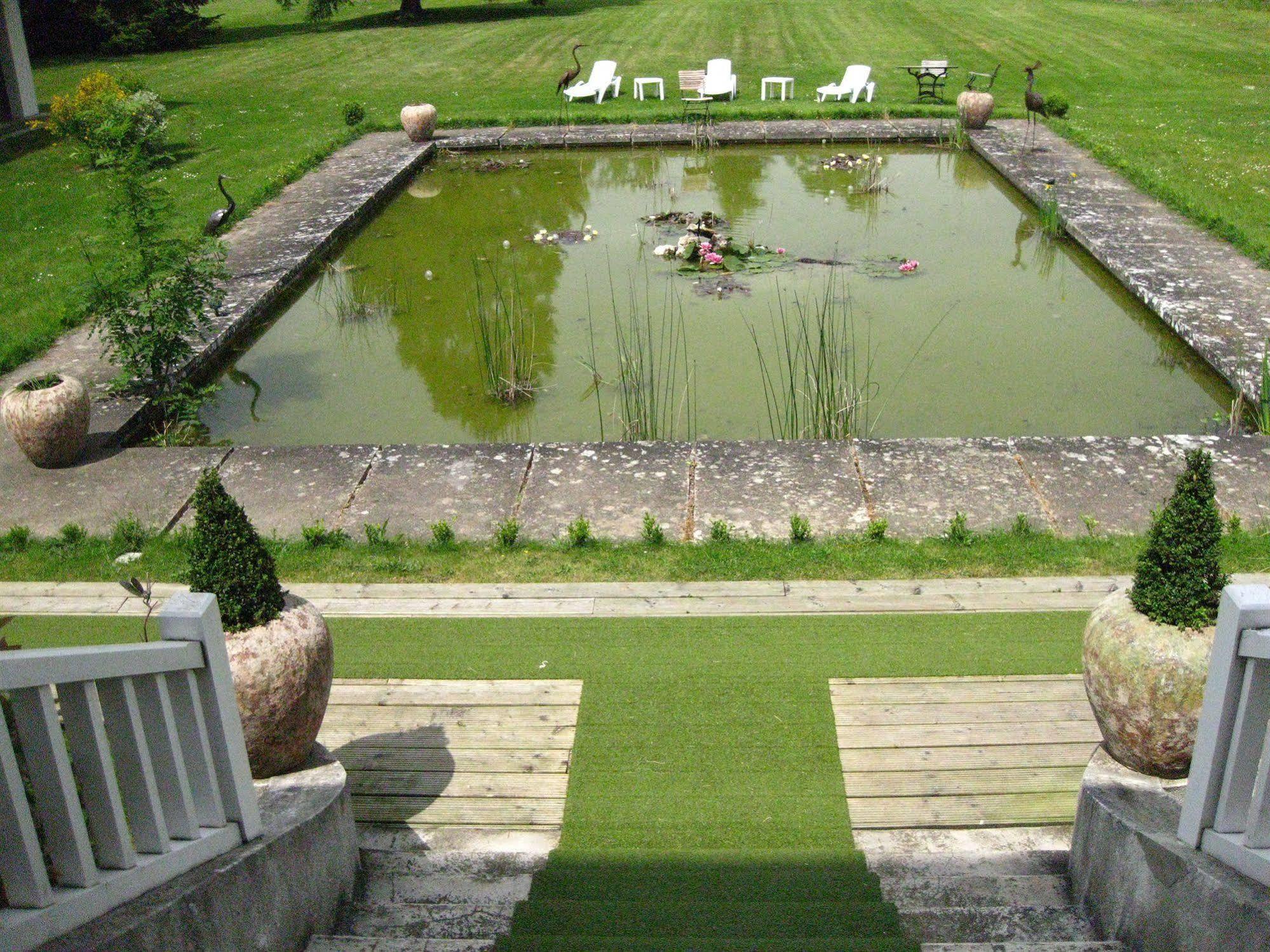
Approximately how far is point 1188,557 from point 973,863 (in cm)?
100

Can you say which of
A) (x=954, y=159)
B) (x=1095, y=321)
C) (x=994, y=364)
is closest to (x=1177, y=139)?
(x=954, y=159)

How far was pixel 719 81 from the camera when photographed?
1533 centimetres

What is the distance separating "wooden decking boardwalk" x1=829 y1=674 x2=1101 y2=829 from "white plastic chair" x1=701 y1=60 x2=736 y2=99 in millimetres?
12290

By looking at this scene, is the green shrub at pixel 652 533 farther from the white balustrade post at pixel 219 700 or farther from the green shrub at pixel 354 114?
the green shrub at pixel 354 114

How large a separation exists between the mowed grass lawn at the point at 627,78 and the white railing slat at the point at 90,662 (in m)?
5.78

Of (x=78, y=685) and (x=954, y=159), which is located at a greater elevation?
(x=78, y=685)

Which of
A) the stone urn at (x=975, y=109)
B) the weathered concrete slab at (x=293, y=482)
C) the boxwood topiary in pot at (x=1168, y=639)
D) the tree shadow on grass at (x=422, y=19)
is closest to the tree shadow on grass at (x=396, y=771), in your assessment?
the weathered concrete slab at (x=293, y=482)

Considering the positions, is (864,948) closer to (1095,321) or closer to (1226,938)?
(1226,938)

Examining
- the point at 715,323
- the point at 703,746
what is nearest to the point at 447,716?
the point at 703,746

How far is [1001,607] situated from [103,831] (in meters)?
3.40

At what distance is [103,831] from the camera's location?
6.64ft

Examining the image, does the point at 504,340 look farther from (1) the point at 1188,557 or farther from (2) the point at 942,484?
(1) the point at 1188,557

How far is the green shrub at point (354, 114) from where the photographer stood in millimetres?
13555

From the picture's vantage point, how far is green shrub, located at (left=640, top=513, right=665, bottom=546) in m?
4.98
